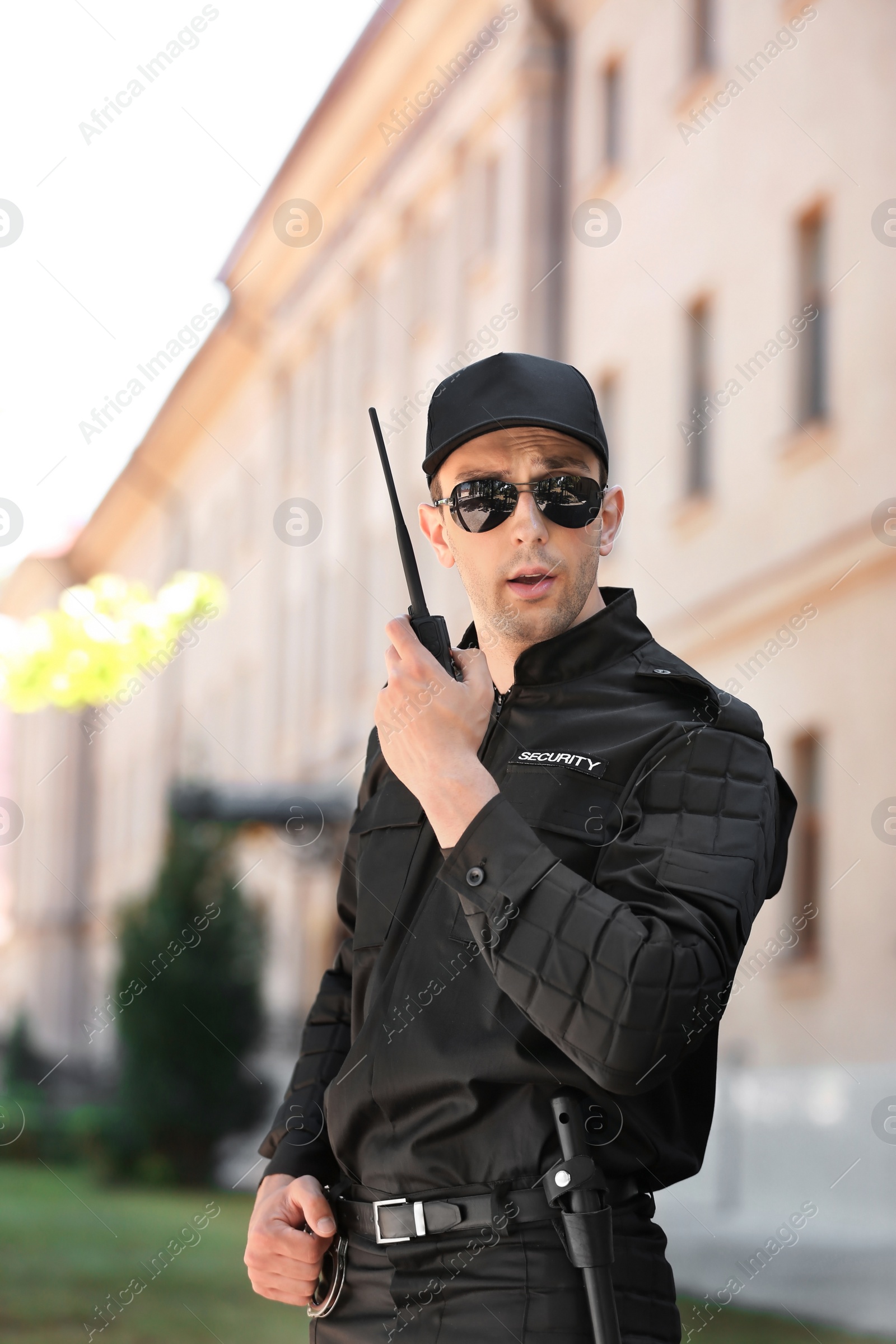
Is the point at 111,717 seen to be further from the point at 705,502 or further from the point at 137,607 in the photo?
the point at 705,502

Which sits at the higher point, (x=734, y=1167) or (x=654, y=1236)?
(x=654, y=1236)

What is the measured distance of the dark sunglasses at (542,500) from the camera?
2494 millimetres

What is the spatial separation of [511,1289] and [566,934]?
1.67ft

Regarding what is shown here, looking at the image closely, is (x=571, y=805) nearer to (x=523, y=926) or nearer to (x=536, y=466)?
(x=523, y=926)

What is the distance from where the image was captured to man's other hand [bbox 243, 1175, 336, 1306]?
7.77ft

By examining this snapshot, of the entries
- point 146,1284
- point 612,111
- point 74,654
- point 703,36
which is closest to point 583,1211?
point 146,1284

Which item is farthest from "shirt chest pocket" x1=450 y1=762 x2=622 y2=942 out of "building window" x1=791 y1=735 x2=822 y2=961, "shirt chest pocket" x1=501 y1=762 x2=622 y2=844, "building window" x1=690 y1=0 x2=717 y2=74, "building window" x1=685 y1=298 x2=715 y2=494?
"building window" x1=690 y1=0 x2=717 y2=74

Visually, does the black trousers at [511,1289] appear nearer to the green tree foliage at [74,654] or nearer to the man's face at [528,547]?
the man's face at [528,547]

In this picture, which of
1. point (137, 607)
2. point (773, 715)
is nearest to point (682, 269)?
point (773, 715)

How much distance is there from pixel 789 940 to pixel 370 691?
32.4 ft

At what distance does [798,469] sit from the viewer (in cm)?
1114

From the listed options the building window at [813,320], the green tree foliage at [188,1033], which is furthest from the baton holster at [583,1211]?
the green tree foliage at [188,1033]

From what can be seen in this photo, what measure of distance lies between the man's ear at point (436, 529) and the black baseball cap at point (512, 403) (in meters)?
0.12

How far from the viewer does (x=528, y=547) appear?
2479 mm
